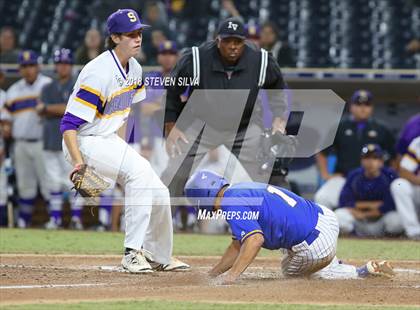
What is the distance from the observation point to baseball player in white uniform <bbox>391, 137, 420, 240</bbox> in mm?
10852

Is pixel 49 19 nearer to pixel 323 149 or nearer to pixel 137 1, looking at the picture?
pixel 137 1

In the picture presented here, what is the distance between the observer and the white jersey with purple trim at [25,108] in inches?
482

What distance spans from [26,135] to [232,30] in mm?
4900

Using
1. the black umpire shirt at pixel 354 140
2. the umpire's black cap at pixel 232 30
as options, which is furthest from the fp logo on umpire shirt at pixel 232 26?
the black umpire shirt at pixel 354 140

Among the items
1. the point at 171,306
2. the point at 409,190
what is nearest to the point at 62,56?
the point at 409,190

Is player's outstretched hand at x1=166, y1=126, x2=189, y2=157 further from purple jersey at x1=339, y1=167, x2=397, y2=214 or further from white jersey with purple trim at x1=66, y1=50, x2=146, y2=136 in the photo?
purple jersey at x1=339, y1=167, x2=397, y2=214

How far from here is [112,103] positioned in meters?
7.29

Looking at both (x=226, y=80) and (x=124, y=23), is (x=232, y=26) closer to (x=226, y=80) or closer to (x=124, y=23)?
(x=226, y=80)

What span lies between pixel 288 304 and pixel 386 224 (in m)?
5.65

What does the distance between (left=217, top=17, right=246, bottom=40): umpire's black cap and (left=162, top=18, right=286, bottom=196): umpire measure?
0.17m

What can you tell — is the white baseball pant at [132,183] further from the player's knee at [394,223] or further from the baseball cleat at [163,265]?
the player's knee at [394,223]

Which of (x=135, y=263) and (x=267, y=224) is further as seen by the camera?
(x=135, y=263)

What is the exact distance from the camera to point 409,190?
35.9ft

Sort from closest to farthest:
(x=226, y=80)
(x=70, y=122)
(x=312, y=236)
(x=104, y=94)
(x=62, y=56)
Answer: (x=312, y=236)
(x=70, y=122)
(x=104, y=94)
(x=226, y=80)
(x=62, y=56)
